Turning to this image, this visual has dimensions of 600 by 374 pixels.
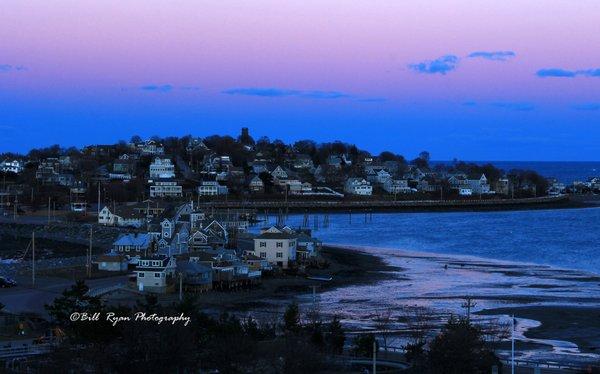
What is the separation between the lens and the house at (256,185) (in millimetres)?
79250

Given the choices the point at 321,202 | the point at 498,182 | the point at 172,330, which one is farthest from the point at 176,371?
the point at 498,182

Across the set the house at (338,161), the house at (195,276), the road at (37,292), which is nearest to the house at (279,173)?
the house at (338,161)

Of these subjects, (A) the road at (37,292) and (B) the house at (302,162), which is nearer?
(A) the road at (37,292)

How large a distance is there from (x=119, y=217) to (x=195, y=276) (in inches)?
961

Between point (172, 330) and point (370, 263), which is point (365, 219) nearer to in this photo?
point (370, 263)

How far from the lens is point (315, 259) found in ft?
115

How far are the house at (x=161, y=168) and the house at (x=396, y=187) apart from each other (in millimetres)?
18244

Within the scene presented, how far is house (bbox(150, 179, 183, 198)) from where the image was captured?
234 ft

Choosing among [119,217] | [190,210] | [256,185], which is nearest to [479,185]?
[256,185]

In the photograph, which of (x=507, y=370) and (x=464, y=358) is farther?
(x=507, y=370)

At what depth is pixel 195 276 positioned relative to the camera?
27203mm

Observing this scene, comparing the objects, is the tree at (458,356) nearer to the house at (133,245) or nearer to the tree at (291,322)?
the tree at (291,322)

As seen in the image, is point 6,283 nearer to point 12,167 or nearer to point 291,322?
point 291,322

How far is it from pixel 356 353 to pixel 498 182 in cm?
7779
